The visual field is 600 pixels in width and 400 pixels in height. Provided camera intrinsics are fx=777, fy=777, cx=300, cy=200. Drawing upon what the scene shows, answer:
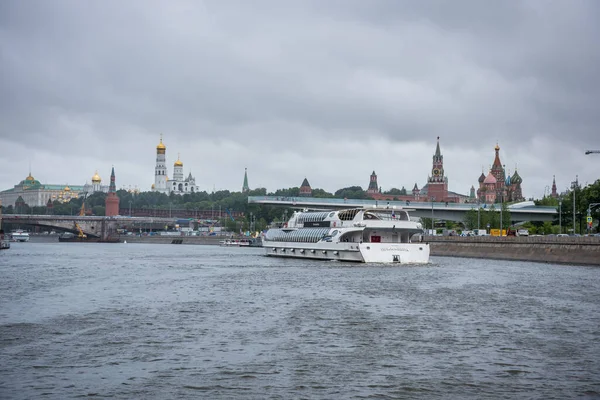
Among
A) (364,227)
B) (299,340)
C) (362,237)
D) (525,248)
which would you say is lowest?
(299,340)

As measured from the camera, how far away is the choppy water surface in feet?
71.9

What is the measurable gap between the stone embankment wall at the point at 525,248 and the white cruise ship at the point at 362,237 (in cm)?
1603

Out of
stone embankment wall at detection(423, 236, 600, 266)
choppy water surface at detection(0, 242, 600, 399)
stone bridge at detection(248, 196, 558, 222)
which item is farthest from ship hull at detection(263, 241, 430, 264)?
stone bridge at detection(248, 196, 558, 222)

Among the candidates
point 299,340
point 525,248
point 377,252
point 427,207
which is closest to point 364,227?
point 377,252

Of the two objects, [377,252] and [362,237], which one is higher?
[362,237]

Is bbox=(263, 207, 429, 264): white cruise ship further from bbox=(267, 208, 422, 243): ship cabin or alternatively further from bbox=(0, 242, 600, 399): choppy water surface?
bbox=(0, 242, 600, 399): choppy water surface

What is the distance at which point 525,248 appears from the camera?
91.5 metres

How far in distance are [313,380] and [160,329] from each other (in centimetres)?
1079

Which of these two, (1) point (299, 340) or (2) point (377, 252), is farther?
(2) point (377, 252)

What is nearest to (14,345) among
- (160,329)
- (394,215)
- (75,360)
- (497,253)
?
(75,360)

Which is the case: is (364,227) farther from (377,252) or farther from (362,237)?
(362,237)

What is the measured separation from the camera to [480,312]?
1503 inches

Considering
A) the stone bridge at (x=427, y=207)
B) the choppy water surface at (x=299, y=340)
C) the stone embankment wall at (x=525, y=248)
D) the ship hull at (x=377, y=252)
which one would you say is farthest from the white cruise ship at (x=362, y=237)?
the stone bridge at (x=427, y=207)

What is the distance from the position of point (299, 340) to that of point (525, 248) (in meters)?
67.7
